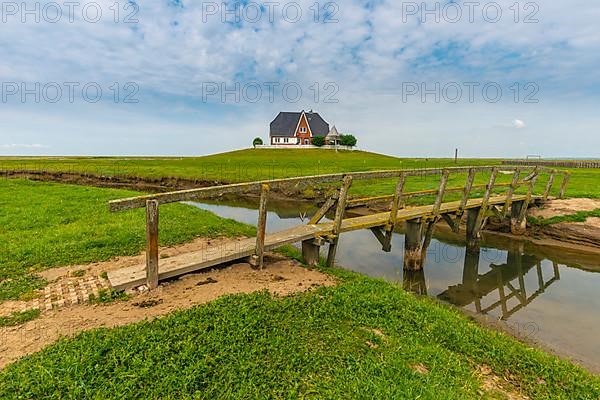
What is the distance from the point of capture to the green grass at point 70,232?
7473 mm

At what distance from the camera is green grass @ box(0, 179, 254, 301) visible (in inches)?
294

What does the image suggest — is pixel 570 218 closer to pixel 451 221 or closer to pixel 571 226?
pixel 571 226

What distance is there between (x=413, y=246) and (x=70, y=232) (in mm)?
11010

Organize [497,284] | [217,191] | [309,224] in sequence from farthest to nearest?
[497,284] → [309,224] → [217,191]

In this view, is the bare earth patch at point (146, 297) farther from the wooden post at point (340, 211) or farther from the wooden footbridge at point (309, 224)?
the wooden post at point (340, 211)

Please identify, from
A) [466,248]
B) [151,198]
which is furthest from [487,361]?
[466,248]

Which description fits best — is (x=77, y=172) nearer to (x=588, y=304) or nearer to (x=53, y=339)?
(x=53, y=339)

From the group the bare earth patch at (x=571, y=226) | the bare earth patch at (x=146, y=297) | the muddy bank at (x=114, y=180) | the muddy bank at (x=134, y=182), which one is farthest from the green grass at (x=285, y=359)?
the muddy bank at (x=114, y=180)

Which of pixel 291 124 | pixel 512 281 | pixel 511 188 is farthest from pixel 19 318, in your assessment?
pixel 291 124

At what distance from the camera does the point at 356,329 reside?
508 cm

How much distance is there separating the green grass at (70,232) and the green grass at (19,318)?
0.94 metres

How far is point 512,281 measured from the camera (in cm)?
1097

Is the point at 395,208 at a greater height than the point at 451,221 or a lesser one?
greater

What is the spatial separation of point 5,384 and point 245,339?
264 centimetres
